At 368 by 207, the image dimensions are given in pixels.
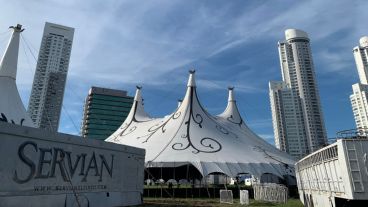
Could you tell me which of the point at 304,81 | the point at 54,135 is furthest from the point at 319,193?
the point at 304,81

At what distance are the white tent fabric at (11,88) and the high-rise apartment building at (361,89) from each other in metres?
88.3

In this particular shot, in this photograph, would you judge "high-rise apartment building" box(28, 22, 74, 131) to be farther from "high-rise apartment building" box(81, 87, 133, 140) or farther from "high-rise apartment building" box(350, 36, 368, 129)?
"high-rise apartment building" box(350, 36, 368, 129)

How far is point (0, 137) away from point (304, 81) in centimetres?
9199

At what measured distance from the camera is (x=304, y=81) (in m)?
90.1

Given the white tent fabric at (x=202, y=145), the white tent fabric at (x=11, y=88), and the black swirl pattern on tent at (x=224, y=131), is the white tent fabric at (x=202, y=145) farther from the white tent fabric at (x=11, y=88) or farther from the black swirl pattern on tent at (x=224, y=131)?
the white tent fabric at (x=11, y=88)

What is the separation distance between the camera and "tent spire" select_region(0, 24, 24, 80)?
20781 millimetres

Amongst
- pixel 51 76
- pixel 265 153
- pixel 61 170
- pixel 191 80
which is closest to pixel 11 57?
pixel 61 170

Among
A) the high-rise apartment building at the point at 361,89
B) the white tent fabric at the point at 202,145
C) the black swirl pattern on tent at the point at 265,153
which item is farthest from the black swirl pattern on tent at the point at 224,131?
the high-rise apartment building at the point at 361,89

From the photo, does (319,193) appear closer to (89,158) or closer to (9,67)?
(89,158)

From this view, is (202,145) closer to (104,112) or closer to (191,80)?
(191,80)

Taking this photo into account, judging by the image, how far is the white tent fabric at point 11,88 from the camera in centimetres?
1870

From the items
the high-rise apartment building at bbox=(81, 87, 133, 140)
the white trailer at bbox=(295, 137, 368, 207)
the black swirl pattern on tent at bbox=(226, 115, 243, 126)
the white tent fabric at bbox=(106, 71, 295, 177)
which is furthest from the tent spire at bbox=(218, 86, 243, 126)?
the high-rise apartment building at bbox=(81, 87, 133, 140)

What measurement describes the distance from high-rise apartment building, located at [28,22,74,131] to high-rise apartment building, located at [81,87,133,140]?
1681 centimetres

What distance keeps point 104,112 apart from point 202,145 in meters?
80.5
